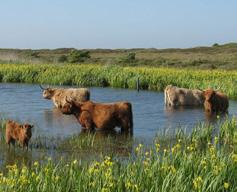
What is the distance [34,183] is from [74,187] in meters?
0.51

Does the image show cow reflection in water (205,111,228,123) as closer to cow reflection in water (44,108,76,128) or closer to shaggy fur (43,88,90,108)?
cow reflection in water (44,108,76,128)

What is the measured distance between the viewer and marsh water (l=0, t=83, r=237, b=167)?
14.3m

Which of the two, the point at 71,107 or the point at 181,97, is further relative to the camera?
the point at 181,97

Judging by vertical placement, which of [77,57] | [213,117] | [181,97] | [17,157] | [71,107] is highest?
[77,57]

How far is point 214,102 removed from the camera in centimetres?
2156

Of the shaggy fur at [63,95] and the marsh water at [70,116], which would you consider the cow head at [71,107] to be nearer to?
the marsh water at [70,116]

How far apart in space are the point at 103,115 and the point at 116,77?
1722 centimetres

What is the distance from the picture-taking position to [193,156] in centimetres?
781

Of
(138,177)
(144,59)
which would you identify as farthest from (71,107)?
(144,59)

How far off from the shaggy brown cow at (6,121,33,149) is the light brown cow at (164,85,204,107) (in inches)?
451

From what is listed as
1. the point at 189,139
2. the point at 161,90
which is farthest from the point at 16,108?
the point at 161,90

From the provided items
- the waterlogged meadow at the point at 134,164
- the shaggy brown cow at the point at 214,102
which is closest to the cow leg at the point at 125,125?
the waterlogged meadow at the point at 134,164

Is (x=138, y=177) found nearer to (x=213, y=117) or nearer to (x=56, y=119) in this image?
(x=56, y=119)

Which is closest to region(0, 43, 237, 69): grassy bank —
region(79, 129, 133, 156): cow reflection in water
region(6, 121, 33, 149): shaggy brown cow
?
region(79, 129, 133, 156): cow reflection in water
